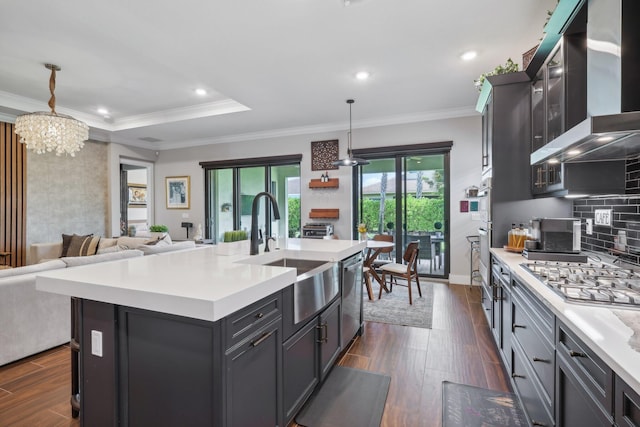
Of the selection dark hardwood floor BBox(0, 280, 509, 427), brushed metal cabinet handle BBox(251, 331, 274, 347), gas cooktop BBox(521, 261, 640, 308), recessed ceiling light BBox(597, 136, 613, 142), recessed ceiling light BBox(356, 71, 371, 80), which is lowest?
dark hardwood floor BBox(0, 280, 509, 427)

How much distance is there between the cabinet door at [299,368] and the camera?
1618 millimetres

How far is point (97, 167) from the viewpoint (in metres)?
6.25

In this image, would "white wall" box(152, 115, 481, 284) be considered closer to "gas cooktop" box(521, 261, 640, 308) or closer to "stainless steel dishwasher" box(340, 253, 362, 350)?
"stainless steel dishwasher" box(340, 253, 362, 350)

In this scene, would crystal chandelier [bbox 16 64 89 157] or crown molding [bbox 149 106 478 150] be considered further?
crown molding [bbox 149 106 478 150]

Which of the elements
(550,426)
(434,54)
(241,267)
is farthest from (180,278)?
(434,54)

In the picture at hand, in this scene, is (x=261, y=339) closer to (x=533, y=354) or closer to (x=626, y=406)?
(x=626, y=406)

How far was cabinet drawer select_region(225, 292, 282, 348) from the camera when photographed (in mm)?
1189

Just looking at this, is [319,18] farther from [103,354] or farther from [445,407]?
[445,407]

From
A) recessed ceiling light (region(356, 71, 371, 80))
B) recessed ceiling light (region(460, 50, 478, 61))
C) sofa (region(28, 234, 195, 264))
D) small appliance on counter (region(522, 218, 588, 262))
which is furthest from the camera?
sofa (region(28, 234, 195, 264))

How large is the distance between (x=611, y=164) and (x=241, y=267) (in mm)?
2412

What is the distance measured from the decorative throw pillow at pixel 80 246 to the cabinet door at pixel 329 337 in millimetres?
4317

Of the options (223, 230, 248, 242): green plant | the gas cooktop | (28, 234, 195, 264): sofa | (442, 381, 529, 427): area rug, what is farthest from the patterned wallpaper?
the gas cooktop

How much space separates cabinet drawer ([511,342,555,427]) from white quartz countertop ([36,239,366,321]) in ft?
4.17

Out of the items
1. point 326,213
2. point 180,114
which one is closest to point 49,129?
point 180,114
